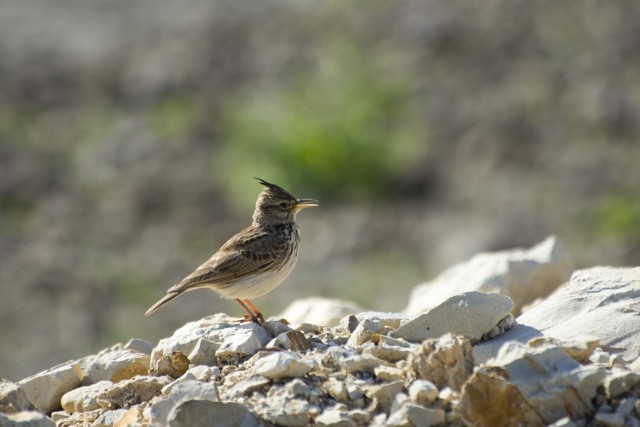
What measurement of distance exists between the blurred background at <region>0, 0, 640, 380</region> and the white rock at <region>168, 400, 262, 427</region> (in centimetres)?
759

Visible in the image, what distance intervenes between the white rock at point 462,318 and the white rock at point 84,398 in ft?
5.91

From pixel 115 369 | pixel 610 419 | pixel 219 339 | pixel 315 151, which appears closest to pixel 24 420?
pixel 115 369

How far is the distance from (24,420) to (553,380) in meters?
2.77

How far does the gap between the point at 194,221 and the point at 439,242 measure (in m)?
3.57

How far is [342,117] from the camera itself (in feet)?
55.2

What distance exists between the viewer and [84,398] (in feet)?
21.6

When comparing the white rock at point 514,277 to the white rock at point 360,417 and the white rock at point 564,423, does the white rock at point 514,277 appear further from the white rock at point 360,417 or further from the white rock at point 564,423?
the white rock at point 564,423

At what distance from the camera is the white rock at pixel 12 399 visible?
5867 mm

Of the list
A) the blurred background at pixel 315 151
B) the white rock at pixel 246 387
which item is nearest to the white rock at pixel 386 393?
the white rock at pixel 246 387

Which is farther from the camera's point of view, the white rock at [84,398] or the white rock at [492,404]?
the white rock at [84,398]

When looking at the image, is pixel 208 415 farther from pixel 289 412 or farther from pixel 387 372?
pixel 387 372

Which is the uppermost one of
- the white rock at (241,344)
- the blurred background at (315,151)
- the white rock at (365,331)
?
the blurred background at (315,151)

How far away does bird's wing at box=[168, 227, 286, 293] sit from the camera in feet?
26.7

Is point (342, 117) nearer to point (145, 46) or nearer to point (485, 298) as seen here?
point (145, 46)
